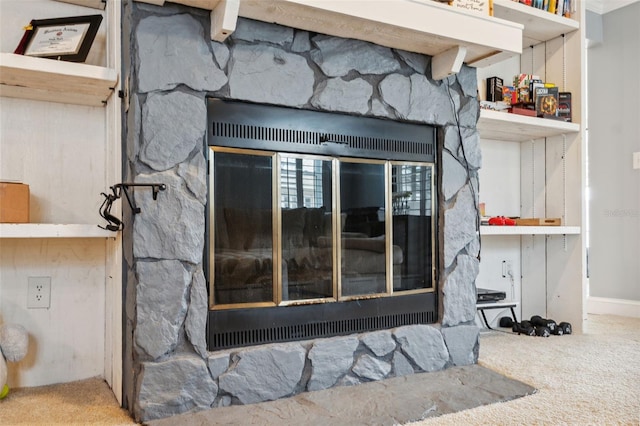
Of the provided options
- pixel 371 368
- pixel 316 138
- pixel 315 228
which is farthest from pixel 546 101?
pixel 371 368

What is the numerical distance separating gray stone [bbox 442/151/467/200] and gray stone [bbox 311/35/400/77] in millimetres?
477

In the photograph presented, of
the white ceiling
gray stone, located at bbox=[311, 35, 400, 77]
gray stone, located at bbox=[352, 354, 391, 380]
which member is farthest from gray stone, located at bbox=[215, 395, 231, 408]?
the white ceiling

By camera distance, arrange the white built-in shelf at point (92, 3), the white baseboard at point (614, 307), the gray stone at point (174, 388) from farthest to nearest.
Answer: the white baseboard at point (614, 307), the white built-in shelf at point (92, 3), the gray stone at point (174, 388)

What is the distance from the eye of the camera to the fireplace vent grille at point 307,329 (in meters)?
1.84

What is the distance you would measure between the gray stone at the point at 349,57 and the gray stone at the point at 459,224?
673mm

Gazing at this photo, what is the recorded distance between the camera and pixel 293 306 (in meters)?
1.97

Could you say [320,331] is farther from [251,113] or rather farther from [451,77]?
[451,77]

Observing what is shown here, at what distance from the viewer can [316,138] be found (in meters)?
A: 2.03

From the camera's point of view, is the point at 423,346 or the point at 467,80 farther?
the point at 467,80

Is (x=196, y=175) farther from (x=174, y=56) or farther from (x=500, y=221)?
(x=500, y=221)

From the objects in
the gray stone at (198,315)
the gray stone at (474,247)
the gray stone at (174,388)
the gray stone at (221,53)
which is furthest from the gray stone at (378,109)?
the gray stone at (174,388)

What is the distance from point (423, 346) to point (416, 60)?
126cm

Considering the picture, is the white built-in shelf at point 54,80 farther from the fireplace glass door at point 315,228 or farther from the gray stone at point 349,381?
the gray stone at point 349,381

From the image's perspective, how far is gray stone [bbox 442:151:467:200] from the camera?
7.61 ft
